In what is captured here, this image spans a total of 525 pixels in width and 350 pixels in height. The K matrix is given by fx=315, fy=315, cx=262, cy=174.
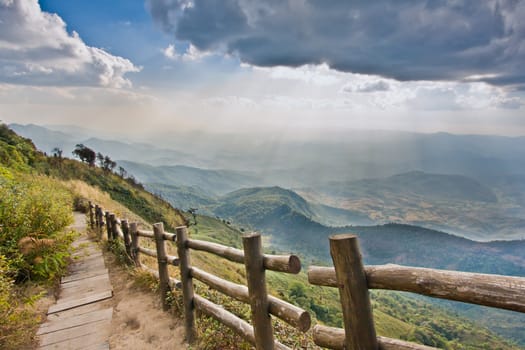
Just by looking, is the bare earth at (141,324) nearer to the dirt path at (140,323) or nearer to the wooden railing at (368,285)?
the dirt path at (140,323)

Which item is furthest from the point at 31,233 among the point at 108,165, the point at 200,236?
the point at 200,236

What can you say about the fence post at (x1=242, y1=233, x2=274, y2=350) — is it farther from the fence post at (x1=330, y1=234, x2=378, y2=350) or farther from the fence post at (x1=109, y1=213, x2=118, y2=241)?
the fence post at (x1=109, y1=213, x2=118, y2=241)

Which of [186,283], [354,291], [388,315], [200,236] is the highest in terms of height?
[354,291]

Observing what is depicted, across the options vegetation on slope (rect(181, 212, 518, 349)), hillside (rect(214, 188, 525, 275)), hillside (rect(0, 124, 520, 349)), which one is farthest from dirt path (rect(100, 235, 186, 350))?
hillside (rect(214, 188, 525, 275))

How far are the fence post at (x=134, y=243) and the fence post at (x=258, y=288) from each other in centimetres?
462

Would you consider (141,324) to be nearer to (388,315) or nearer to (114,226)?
(114,226)

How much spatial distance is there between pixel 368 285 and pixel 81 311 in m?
5.75

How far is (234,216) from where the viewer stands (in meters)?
190

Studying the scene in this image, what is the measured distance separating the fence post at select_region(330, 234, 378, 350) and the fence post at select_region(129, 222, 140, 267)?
A: 590 cm

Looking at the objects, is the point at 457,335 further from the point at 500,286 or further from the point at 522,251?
the point at 522,251

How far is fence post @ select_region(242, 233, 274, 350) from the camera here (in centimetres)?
315

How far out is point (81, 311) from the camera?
5812 millimetres

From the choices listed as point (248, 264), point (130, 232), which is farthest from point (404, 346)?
point (130, 232)

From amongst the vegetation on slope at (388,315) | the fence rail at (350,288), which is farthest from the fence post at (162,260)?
the vegetation on slope at (388,315)
